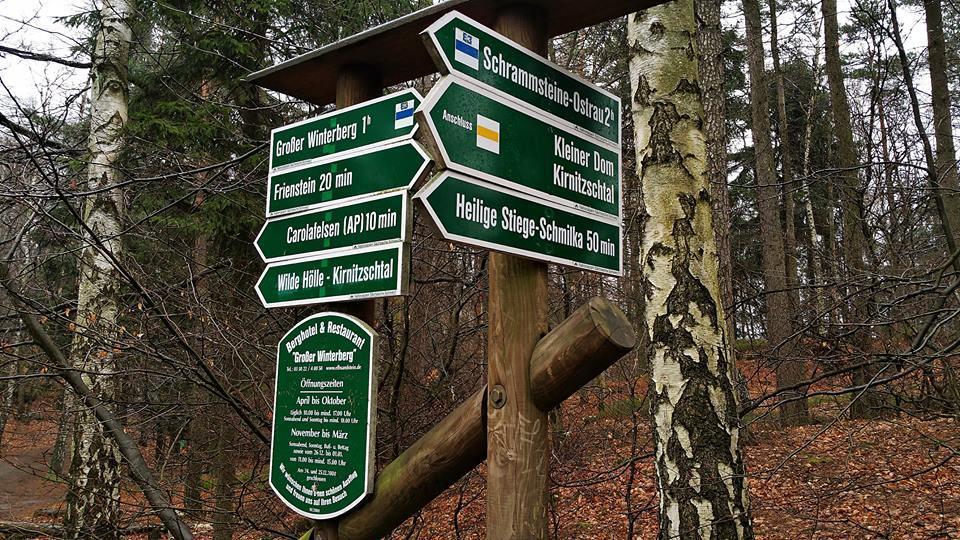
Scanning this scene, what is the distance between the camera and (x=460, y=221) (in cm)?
230

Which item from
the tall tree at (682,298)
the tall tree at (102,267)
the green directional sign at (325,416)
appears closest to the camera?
the green directional sign at (325,416)

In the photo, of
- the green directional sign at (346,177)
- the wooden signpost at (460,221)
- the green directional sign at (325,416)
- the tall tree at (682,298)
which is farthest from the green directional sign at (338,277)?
the tall tree at (682,298)

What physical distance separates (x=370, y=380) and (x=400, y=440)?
277 cm

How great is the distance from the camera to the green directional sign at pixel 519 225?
2271mm

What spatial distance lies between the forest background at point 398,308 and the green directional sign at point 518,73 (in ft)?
2.40

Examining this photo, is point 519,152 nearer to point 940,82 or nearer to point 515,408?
point 515,408

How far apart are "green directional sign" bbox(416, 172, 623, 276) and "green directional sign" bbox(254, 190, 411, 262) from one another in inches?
18.3

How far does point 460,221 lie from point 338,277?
881 mm

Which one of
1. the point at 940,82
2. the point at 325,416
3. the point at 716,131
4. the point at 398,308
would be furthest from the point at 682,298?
the point at 940,82

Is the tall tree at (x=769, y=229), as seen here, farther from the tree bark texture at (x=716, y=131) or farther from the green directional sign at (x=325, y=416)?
the green directional sign at (x=325, y=416)

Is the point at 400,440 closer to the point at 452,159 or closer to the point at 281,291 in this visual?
the point at 281,291

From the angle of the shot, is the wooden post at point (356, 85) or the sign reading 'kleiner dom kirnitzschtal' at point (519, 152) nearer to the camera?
the sign reading 'kleiner dom kirnitzschtal' at point (519, 152)

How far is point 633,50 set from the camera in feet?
11.8

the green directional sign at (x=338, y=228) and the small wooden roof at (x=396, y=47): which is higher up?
the small wooden roof at (x=396, y=47)
